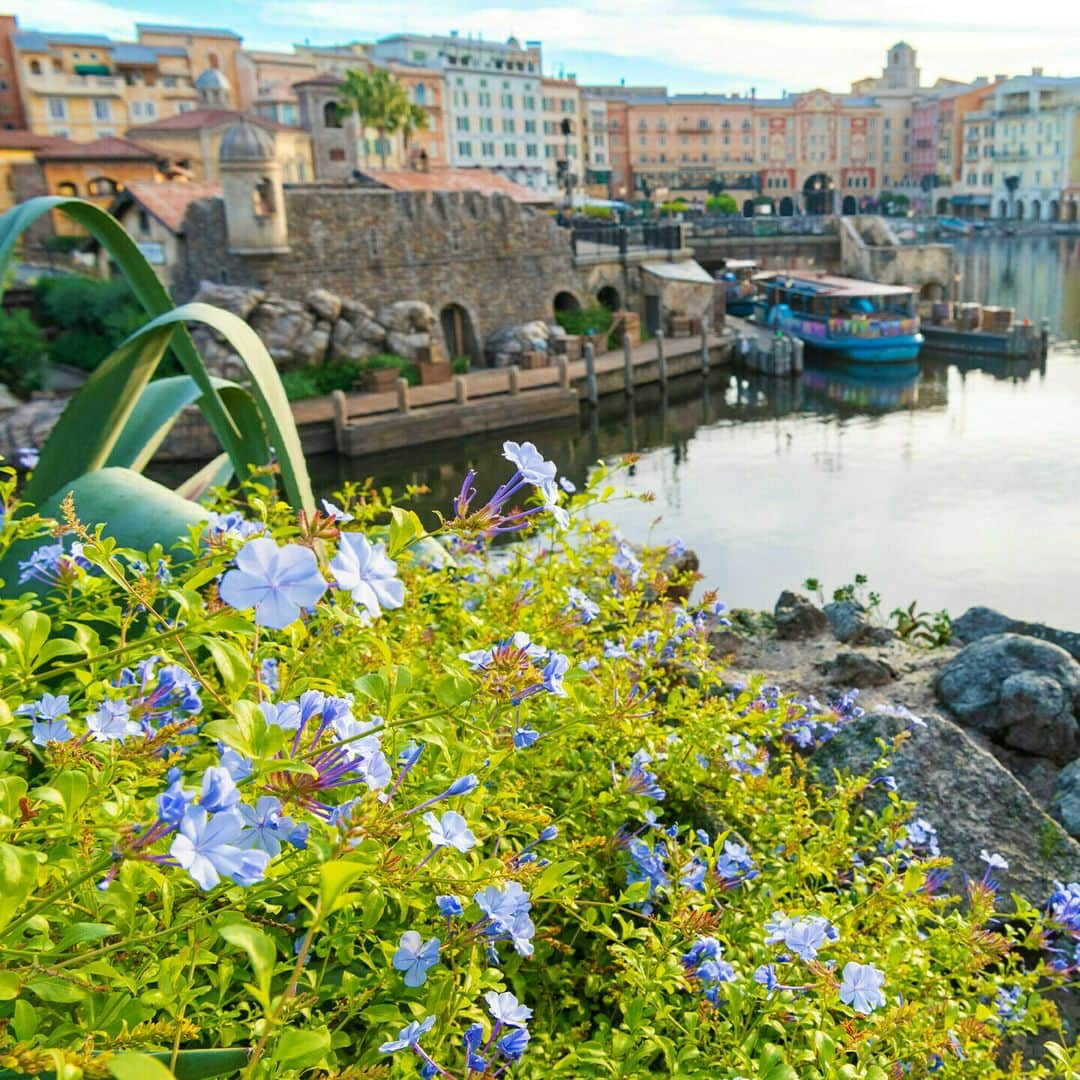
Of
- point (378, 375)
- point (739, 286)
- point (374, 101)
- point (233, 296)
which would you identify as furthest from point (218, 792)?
point (374, 101)

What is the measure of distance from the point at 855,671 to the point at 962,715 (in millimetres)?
577

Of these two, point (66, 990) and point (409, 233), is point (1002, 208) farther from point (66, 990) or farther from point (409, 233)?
point (66, 990)

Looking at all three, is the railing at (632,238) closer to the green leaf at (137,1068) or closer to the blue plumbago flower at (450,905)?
the blue plumbago flower at (450,905)

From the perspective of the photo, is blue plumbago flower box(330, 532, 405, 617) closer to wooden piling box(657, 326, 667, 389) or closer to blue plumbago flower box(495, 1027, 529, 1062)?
blue plumbago flower box(495, 1027, 529, 1062)

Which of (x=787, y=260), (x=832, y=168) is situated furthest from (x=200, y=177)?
(x=832, y=168)

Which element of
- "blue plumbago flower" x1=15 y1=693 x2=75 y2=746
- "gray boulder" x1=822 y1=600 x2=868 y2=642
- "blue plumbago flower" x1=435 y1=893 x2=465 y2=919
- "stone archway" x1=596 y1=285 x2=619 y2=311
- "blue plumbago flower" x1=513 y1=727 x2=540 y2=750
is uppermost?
"blue plumbago flower" x1=15 y1=693 x2=75 y2=746

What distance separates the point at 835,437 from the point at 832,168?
84384 millimetres

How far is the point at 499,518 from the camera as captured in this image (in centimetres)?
152

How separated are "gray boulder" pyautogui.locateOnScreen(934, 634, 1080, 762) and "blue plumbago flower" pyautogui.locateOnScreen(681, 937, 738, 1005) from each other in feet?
13.0

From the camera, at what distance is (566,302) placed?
32938 millimetres

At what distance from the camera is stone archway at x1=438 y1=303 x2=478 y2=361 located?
101ft

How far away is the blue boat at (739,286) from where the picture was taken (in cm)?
3766

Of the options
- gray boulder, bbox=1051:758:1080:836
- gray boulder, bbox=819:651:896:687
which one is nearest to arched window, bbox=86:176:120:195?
gray boulder, bbox=819:651:896:687

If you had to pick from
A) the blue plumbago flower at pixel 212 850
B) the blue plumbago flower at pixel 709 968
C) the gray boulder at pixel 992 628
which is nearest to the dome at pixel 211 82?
the gray boulder at pixel 992 628
